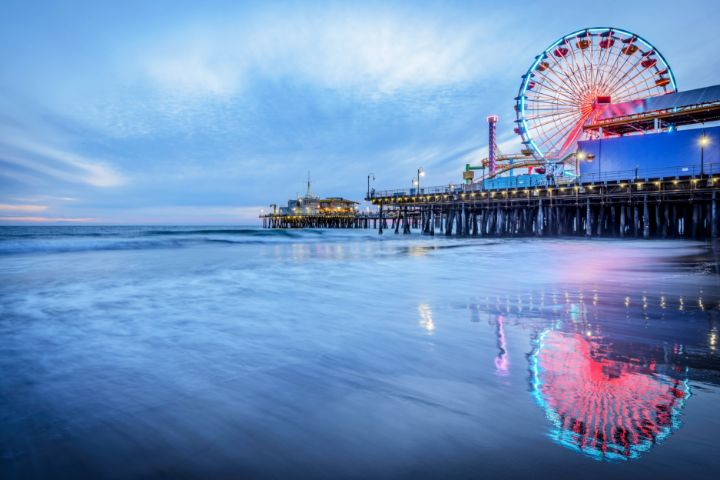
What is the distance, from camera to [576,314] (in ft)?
20.2

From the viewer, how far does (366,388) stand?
340cm

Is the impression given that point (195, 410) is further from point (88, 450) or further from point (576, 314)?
point (576, 314)

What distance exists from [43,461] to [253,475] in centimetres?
131

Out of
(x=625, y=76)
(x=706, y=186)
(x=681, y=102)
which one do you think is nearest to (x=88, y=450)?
(x=706, y=186)

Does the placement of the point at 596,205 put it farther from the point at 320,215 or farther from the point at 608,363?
the point at 320,215

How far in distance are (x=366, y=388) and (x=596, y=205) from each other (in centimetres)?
4050

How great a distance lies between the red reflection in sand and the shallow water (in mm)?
17

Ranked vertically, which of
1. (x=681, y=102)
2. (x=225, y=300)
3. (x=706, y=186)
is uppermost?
(x=681, y=102)

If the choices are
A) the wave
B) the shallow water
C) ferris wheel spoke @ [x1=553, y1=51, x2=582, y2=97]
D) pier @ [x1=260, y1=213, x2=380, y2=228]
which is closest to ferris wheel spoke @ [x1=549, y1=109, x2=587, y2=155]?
ferris wheel spoke @ [x1=553, y1=51, x2=582, y2=97]

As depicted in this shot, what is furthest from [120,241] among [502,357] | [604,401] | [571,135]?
[571,135]

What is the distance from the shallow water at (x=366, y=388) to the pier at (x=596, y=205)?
30962 mm

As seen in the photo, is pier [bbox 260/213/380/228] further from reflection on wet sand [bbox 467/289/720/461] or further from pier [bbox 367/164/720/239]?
reflection on wet sand [bbox 467/289/720/461]

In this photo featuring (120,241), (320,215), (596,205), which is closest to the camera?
(596,205)

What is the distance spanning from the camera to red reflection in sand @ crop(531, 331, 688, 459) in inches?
94.8
